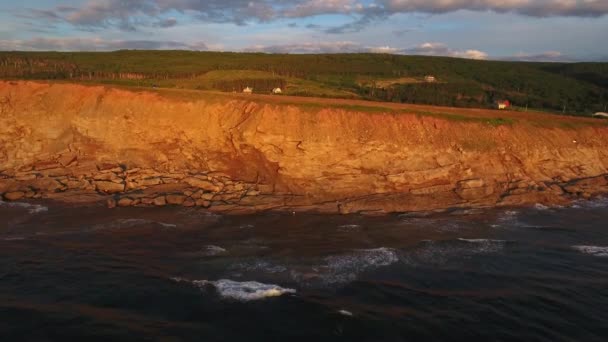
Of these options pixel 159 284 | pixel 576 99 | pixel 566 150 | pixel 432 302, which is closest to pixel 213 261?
pixel 159 284

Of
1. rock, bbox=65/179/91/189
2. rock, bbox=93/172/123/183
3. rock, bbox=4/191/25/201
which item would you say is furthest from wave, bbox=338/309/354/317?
rock, bbox=4/191/25/201

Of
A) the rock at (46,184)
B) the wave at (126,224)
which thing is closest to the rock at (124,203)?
the wave at (126,224)

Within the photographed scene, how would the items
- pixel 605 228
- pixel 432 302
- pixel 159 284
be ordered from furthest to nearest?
pixel 605 228 < pixel 159 284 < pixel 432 302

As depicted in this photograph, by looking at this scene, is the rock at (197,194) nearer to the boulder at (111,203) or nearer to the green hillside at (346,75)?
the boulder at (111,203)

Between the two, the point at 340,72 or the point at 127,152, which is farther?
the point at 340,72

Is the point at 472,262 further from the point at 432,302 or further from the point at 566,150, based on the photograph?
the point at 566,150

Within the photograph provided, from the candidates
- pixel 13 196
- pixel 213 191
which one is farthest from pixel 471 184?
pixel 13 196

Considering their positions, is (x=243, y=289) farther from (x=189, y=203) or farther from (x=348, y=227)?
(x=189, y=203)
